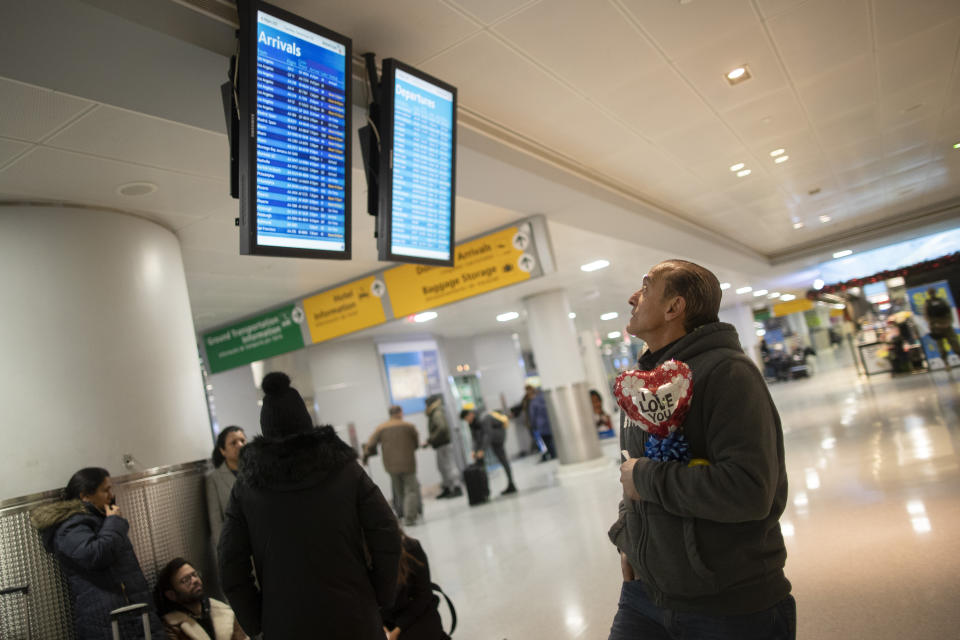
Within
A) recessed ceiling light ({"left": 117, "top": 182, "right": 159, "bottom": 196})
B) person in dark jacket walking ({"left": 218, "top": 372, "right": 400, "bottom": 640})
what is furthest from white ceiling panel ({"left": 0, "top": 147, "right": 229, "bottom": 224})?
person in dark jacket walking ({"left": 218, "top": 372, "right": 400, "bottom": 640})

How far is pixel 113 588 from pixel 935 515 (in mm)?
5195

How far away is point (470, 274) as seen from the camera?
7891 mm

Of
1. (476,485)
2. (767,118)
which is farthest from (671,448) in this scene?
(476,485)

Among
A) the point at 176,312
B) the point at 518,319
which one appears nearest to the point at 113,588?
the point at 176,312

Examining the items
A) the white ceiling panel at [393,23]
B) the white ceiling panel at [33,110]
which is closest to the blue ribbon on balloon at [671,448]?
the white ceiling panel at [393,23]

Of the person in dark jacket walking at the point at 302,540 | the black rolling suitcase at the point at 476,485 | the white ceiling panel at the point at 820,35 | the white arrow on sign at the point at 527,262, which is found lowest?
the black rolling suitcase at the point at 476,485

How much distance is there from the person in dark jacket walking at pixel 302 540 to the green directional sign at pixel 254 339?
7384 mm

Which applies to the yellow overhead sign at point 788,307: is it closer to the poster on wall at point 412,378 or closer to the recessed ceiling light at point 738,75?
the poster on wall at point 412,378

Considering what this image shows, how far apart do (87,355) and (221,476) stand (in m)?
1.25

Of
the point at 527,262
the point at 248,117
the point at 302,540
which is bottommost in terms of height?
the point at 302,540

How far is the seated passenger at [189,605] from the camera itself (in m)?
4.21

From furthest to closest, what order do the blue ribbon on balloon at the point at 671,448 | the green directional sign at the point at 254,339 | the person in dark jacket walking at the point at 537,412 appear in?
the person in dark jacket walking at the point at 537,412, the green directional sign at the point at 254,339, the blue ribbon on balloon at the point at 671,448

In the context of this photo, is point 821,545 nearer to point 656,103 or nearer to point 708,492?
point 656,103

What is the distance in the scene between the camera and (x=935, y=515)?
15.0ft
